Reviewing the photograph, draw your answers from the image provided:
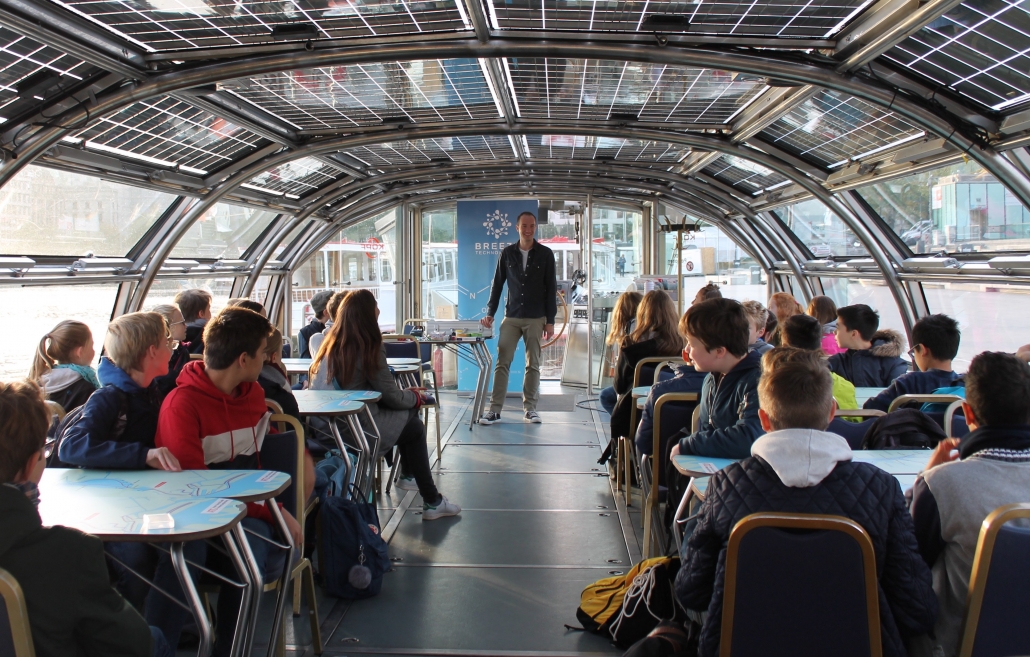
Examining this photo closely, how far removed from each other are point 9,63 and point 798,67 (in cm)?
425

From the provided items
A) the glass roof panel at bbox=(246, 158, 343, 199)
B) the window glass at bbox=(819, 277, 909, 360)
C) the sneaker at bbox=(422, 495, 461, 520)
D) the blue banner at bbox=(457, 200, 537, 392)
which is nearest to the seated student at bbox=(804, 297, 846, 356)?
the window glass at bbox=(819, 277, 909, 360)

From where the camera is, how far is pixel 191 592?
2244mm

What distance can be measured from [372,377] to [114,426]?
2017 mm

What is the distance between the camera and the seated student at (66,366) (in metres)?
3.94

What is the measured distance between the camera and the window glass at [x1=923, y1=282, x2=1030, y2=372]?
629 cm

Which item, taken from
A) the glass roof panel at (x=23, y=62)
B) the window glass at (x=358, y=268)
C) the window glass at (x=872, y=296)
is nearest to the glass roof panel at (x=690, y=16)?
the glass roof panel at (x=23, y=62)

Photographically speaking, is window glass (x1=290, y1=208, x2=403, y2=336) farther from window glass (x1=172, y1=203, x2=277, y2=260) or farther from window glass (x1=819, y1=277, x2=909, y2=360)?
window glass (x1=819, y1=277, x2=909, y2=360)

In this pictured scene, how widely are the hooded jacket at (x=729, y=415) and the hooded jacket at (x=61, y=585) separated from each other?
6.89 feet

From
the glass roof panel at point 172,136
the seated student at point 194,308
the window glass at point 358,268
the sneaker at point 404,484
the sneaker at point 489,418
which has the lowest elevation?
the sneaker at point 404,484

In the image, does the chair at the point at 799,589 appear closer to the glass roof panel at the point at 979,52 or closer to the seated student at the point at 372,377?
the glass roof panel at the point at 979,52

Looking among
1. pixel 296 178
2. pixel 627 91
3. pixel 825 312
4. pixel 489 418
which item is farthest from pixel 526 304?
pixel 627 91

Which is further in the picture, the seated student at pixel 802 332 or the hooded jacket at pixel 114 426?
the seated student at pixel 802 332

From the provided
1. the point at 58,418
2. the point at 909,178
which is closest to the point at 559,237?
the point at 909,178

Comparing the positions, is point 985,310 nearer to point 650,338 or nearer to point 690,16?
point 650,338
